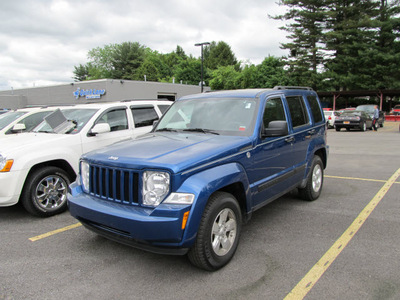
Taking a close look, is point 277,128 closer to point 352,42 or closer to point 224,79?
point 352,42

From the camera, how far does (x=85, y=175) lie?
3615mm

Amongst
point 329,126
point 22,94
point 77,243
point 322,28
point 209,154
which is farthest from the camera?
point 322,28

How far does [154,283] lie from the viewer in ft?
9.91

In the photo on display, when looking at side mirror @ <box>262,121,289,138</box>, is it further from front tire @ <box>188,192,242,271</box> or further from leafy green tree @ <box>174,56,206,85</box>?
leafy green tree @ <box>174,56,206,85</box>

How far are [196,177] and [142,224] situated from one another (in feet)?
2.14

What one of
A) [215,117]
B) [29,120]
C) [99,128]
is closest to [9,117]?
[29,120]

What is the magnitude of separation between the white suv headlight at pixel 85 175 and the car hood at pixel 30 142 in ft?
5.38

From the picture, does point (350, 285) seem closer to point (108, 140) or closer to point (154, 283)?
point (154, 283)

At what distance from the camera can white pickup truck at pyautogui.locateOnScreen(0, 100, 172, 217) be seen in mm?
4574

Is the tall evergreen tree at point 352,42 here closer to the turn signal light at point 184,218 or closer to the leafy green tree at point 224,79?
the leafy green tree at point 224,79

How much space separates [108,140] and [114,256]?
2.72 metres

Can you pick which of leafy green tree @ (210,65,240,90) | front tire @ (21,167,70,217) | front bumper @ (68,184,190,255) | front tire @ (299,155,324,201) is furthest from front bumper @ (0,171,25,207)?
leafy green tree @ (210,65,240,90)

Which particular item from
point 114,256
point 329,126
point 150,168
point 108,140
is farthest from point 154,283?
point 329,126

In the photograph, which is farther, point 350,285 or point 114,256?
point 114,256
